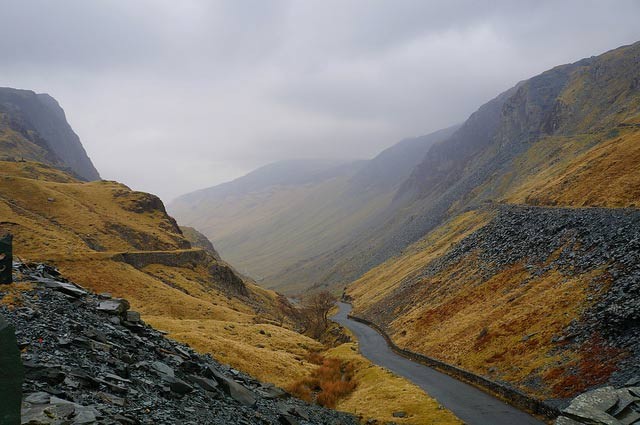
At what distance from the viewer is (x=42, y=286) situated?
24359mm

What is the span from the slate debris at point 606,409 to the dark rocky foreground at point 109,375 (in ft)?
50.0

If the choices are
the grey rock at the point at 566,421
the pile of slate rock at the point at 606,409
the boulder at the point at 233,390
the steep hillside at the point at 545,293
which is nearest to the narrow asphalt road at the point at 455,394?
the steep hillside at the point at 545,293

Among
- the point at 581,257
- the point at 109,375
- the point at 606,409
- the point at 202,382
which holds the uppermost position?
the point at 109,375

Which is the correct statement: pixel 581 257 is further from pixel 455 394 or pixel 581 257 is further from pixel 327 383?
pixel 327 383


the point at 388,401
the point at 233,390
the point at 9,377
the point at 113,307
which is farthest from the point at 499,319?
the point at 9,377

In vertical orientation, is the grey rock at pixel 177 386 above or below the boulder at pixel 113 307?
below

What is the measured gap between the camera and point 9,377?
915 cm

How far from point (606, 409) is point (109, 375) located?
83.8ft

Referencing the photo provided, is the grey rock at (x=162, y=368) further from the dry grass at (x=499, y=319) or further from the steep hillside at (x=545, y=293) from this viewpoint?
the dry grass at (x=499, y=319)

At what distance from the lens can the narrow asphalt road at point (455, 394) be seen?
34.6 meters

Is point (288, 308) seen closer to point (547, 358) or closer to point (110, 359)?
point (547, 358)

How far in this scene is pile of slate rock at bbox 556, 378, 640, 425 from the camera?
71.2ft

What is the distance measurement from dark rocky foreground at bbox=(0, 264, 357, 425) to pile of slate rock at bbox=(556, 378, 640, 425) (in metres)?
15.2

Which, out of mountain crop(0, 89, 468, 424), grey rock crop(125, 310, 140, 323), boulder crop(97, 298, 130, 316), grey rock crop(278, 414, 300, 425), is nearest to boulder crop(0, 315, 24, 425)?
mountain crop(0, 89, 468, 424)
